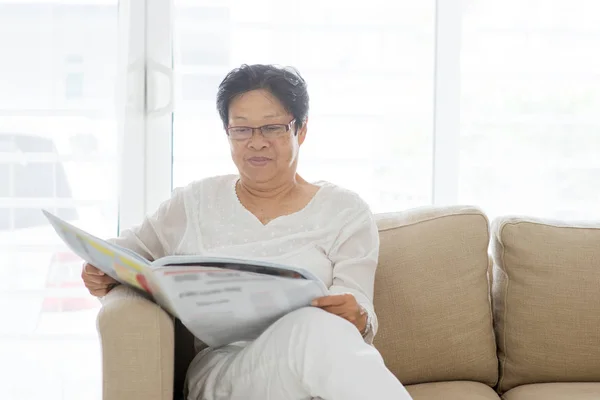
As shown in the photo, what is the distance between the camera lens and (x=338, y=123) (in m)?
2.96

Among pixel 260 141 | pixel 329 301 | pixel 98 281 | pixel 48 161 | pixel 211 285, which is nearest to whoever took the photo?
pixel 211 285

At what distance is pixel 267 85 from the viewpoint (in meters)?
1.98

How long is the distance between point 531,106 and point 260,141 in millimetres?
1410

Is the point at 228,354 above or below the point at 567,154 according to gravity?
below

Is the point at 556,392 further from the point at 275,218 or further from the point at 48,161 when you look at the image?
the point at 48,161

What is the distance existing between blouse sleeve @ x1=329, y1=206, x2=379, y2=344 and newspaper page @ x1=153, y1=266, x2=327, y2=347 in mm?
201

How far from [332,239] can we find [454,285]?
0.39 m

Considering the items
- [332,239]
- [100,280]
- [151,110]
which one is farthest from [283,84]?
[151,110]

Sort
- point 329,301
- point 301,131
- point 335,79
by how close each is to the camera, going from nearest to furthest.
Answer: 1. point 329,301
2. point 301,131
3. point 335,79

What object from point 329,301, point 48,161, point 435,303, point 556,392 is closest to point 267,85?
point 329,301

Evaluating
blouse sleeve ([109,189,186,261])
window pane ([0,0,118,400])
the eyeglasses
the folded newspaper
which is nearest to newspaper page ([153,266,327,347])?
the folded newspaper

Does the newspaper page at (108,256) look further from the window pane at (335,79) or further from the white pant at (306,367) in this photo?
the window pane at (335,79)

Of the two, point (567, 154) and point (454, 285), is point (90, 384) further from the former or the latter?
point (567, 154)

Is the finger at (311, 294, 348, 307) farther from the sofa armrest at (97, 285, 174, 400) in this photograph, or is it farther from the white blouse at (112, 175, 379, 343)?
the sofa armrest at (97, 285, 174, 400)
